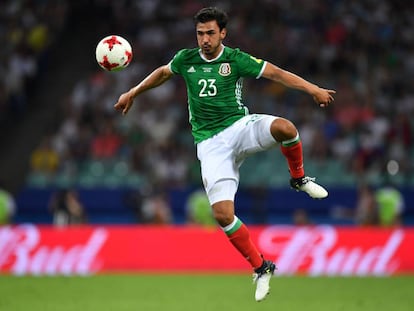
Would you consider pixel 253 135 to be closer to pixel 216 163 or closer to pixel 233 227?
pixel 216 163

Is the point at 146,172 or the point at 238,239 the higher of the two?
the point at 238,239

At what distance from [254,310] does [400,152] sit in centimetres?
935

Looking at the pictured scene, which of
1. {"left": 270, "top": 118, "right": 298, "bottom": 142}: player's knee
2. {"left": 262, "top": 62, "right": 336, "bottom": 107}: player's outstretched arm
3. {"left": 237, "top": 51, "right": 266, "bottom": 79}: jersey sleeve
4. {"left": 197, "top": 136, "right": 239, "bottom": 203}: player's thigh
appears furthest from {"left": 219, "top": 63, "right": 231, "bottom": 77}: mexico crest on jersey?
{"left": 270, "top": 118, "right": 298, "bottom": 142}: player's knee

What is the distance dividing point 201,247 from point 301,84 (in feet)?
29.7

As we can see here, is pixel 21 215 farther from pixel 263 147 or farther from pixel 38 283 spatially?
pixel 263 147

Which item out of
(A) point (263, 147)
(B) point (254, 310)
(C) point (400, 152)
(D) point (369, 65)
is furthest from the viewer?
(D) point (369, 65)

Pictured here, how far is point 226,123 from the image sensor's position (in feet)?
30.1

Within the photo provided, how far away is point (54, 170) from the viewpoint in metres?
19.9

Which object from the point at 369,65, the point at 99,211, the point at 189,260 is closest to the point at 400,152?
the point at 369,65

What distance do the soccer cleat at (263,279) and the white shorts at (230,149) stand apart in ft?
2.44

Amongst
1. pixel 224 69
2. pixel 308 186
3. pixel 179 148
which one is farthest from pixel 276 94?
pixel 224 69

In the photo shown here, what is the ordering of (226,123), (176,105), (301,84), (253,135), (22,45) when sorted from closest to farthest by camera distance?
(301,84) < (253,135) < (226,123) < (176,105) < (22,45)

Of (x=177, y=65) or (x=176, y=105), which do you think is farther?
(x=176, y=105)

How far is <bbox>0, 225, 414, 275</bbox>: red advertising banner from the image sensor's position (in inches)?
659
